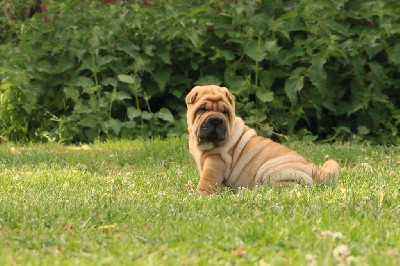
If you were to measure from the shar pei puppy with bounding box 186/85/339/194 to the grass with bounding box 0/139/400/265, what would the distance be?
27 cm

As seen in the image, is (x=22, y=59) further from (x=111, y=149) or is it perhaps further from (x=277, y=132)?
(x=277, y=132)

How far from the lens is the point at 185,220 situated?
550 cm

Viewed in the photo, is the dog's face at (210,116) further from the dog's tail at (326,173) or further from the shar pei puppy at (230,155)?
the dog's tail at (326,173)

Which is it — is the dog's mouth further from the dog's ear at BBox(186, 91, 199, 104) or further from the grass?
the grass

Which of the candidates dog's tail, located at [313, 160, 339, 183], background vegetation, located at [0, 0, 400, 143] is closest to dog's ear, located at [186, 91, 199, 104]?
dog's tail, located at [313, 160, 339, 183]

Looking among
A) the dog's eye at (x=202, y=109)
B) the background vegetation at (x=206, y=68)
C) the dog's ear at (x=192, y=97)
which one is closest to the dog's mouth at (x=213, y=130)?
the dog's eye at (x=202, y=109)

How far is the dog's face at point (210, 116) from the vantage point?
705cm

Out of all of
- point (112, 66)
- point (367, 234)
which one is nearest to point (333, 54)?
point (112, 66)

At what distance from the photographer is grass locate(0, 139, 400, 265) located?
455 centimetres

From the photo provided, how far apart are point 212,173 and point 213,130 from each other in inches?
15.3

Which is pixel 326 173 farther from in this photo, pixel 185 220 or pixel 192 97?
pixel 185 220

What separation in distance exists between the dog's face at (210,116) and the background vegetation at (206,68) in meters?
4.19

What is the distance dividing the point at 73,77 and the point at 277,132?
297cm

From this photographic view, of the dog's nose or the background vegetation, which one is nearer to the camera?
the dog's nose
